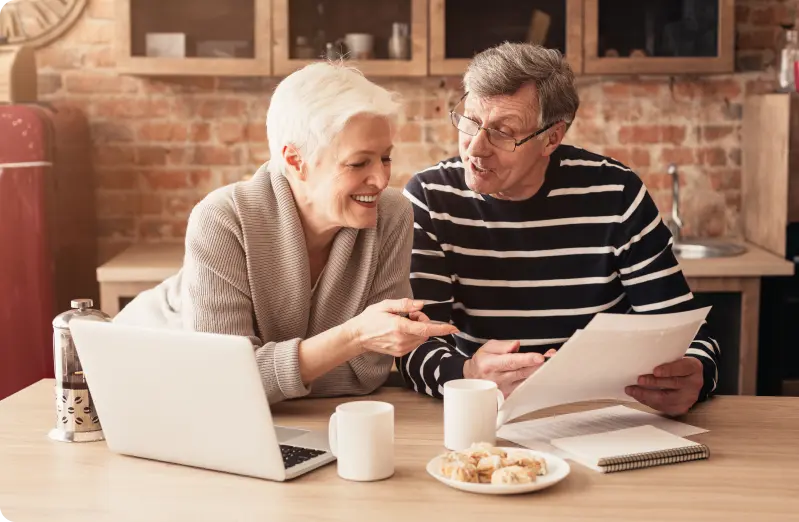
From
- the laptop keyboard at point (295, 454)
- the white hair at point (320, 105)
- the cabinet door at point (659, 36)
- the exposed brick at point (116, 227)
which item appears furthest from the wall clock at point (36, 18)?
the laptop keyboard at point (295, 454)

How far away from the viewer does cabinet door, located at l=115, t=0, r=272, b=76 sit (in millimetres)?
3471

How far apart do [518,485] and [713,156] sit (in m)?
2.67

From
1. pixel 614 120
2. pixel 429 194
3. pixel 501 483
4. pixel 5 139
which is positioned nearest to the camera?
pixel 501 483

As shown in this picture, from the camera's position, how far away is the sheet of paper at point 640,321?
1534 mm

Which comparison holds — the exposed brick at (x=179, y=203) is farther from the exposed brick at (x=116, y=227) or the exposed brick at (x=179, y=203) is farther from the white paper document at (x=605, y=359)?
the white paper document at (x=605, y=359)

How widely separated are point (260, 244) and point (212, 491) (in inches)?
22.5

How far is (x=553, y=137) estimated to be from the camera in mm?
2287

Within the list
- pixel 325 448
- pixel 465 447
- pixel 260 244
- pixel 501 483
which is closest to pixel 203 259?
pixel 260 244

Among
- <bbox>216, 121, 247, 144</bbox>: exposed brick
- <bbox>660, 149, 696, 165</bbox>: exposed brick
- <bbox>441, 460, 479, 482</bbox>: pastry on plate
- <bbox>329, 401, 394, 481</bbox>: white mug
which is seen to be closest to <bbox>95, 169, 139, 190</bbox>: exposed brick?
<bbox>216, 121, 247, 144</bbox>: exposed brick

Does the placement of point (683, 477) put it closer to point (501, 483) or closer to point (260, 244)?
point (501, 483)

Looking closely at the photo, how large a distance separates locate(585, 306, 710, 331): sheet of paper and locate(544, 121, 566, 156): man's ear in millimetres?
680

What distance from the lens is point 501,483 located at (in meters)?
1.41

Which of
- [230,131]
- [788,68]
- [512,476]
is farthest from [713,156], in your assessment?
[512,476]

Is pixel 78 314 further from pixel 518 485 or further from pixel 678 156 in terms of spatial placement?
pixel 678 156
